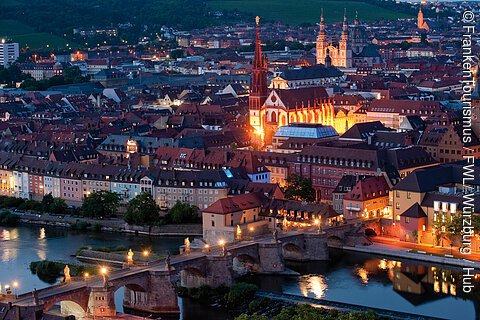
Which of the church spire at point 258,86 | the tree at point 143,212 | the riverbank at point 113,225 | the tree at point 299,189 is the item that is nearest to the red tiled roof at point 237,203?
the riverbank at point 113,225

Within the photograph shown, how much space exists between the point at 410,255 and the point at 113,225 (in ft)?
48.3

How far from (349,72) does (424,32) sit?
61510 mm

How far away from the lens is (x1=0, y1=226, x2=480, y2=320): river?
3772cm

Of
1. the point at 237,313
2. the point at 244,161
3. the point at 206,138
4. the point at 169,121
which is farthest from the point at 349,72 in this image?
the point at 237,313

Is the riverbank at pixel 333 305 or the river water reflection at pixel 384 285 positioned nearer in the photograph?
the riverbank at pixel 333 305

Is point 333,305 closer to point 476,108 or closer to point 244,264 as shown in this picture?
point 244,264

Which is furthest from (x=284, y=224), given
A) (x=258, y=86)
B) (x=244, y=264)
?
(x=258, y=86)

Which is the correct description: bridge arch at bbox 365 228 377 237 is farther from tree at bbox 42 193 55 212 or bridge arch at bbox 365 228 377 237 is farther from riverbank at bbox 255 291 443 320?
tree at bbox 42 193 55 212

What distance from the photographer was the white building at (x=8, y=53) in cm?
13012

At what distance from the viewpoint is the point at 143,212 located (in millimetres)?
50375

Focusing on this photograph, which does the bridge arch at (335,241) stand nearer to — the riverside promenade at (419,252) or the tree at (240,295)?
the riverside promenade at (419,252)

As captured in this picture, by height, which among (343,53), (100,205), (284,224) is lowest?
(284,224)

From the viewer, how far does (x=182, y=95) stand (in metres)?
88.9

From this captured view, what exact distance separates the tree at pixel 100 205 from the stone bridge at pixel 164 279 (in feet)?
37.2
